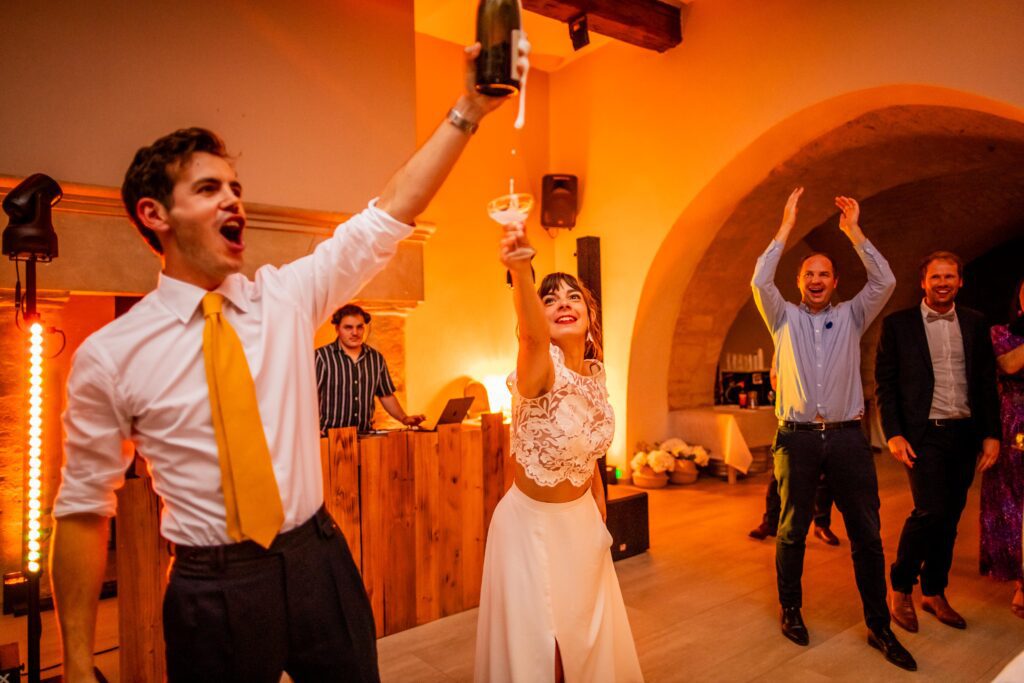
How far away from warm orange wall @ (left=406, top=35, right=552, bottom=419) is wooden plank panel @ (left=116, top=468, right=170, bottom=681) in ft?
11.3

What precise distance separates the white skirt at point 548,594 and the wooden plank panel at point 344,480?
A: 4.07 ft

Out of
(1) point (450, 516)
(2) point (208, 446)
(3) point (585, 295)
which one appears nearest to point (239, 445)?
(2) point (208, 446)

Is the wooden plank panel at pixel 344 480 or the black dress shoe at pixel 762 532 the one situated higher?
the wooden plank panel at pixel 344 480

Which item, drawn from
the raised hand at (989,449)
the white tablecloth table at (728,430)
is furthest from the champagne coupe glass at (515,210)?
the white tablecloth table at (728,430)

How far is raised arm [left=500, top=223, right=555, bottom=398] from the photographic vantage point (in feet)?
4.77

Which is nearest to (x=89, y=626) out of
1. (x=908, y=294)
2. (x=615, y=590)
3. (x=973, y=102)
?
(x=615, y=590)

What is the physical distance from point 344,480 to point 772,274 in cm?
225

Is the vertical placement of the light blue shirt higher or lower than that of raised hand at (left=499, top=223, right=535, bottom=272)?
lower

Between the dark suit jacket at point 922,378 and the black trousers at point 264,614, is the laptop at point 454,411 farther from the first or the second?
the black trousers at point 264,614

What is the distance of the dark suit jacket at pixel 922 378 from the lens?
308 cm

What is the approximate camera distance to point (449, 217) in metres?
6.27

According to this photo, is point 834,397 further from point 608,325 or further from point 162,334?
point 608,325

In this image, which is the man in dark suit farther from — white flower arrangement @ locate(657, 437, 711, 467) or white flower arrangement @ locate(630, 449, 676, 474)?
white flower arrangement @ locate(657, 437, 711, 467)

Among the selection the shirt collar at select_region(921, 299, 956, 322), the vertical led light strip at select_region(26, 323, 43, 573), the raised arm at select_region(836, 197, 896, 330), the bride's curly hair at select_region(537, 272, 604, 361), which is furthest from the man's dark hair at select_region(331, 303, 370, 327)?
the shirt collar at select_region(921, 299, 956, 322)
